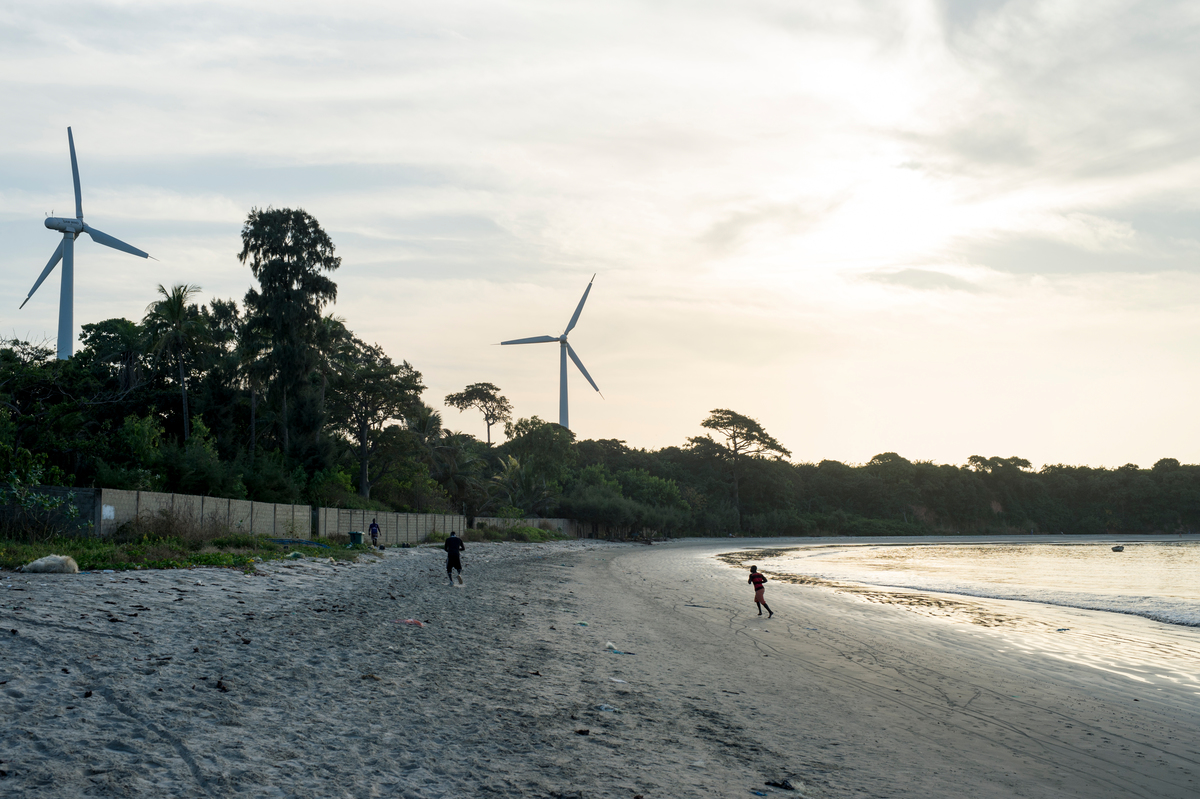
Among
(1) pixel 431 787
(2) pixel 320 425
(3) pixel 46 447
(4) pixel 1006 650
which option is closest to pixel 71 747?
(1) pixel 431 787

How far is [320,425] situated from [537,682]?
45030 mm

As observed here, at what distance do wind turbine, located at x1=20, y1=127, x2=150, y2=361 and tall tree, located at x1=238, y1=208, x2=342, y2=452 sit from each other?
1237 cm

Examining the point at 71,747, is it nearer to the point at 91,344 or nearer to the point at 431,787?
the point at 431,787

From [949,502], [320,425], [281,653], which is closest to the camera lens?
[281,653]

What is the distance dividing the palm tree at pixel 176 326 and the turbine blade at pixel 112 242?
1162 cm

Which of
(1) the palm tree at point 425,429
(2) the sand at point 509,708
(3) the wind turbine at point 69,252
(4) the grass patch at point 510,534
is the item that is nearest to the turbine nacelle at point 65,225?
(3) the wind turbine at point 69,252

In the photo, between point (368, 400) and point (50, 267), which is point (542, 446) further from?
point (50, 267)

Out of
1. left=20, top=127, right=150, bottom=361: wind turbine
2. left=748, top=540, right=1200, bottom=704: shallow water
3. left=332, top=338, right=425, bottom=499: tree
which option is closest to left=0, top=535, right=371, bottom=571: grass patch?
left=748, top=540, right=1200, bottom=704: shallow water

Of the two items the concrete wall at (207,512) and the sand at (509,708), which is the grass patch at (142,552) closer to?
the concrete wall at (207,512)

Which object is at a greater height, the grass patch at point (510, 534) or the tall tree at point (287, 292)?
the tall tree at point (287, 292)

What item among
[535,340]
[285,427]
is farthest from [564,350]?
[285,427]

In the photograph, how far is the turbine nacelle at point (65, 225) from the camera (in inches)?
2221

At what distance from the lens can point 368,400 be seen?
5862 cm

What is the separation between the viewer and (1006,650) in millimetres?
15273
